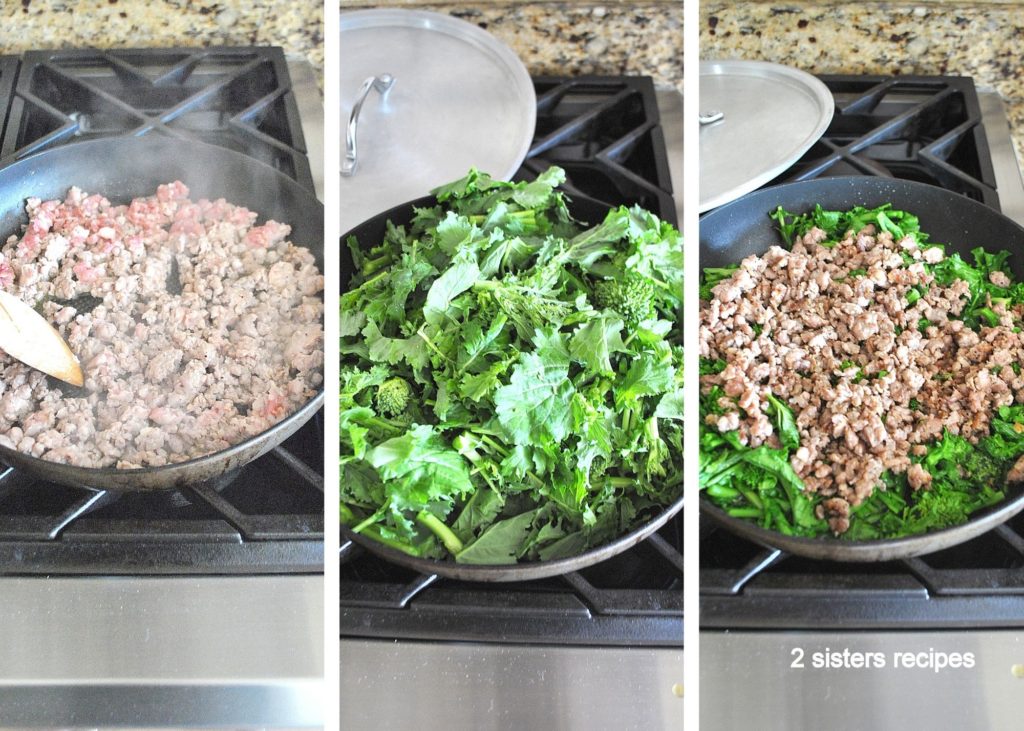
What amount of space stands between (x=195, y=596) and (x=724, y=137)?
0.68 metres

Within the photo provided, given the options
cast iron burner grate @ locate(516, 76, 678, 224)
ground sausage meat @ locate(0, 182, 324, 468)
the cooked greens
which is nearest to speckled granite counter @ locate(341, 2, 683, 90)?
cast iron burner grate @ locate(516, 76, 678, 224)

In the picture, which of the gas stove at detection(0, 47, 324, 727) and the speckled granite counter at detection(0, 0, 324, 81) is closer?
the gas stove at detection(0, 47, 324, 727)

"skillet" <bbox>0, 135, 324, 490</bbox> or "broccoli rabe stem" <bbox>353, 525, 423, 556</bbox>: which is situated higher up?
"skillet" <bbox>0, 135, 324, 490</bbox>

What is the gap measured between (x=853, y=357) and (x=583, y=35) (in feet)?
2.06

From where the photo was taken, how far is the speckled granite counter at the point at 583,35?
1.14 meters

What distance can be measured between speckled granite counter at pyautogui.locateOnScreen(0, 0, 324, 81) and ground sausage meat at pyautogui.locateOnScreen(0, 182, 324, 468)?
0.63 feet

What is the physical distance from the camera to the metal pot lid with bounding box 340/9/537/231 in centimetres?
103

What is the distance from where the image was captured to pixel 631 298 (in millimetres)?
816

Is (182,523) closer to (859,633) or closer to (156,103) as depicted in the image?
(156,103)

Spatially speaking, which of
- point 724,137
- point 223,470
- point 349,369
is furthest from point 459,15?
point 223,470

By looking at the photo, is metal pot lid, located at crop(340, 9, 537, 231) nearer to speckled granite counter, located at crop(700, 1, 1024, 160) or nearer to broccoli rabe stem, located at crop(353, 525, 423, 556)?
speckled granite counter, located at crop(700, 1, 1024, 160)

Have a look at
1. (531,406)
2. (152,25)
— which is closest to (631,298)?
(531,406)

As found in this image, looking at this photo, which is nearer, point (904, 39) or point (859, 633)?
point (859, 633)

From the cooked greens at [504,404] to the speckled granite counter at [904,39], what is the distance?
11.5 inches
